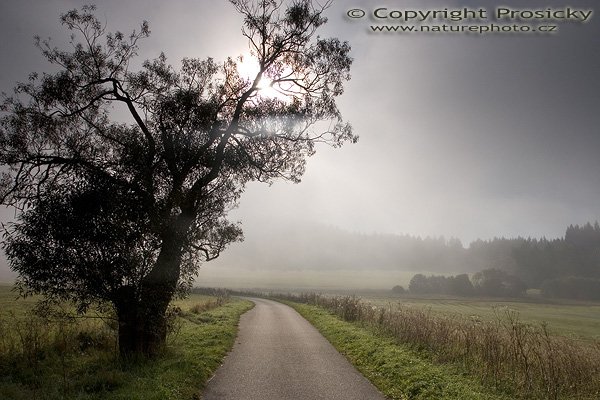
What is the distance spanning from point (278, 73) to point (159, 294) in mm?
11390

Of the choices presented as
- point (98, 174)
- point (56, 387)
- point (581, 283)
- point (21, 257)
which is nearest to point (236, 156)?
point (98, 174)

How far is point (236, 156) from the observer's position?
16766 millimetres

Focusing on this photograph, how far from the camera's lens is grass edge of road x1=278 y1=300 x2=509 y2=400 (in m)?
9.88

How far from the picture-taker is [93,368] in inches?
444

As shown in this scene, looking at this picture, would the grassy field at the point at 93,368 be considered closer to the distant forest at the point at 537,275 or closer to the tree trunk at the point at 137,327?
the tree trunk at the point at 137,327

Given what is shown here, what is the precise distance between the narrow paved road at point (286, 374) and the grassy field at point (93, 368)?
707 mm

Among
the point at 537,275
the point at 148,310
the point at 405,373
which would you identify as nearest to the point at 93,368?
the point at 148,310

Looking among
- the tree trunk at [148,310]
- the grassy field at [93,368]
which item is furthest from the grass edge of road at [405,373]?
the tree trunk at [148,310]

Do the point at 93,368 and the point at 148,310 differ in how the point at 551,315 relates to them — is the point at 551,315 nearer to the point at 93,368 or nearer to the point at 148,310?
the point at 148,310

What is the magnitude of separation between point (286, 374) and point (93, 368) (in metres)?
5.93

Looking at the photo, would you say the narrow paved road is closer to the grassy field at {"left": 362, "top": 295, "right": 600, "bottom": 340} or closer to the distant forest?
the grassy field at {"left": 362, "top": 295, "right": 600, "bottom": 340}

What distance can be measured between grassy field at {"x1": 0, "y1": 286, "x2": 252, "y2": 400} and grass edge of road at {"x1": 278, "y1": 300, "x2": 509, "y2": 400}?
5361 mm

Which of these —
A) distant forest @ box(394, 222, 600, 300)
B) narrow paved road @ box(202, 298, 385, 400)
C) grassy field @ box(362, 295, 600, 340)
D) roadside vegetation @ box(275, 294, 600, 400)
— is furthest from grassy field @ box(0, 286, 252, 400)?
distant forest @ box(394, 222, 600, 300)

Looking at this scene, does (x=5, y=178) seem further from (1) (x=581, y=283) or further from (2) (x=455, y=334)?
(1) (x=581, y=283)
